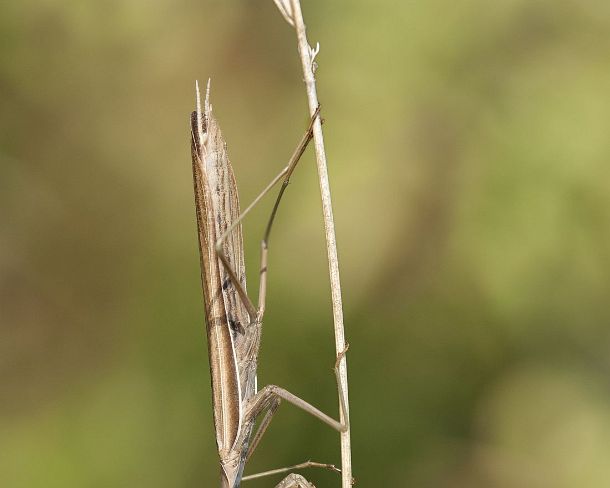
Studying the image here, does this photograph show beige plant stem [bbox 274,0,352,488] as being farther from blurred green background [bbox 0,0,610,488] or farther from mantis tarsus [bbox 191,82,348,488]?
blurred green background [bbox 0,0,610,488]

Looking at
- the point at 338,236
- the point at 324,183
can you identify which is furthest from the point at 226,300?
the point at 338,236

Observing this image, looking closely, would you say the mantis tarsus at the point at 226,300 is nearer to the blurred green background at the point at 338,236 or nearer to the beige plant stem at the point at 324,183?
the beige plant stem at the point at 324,183

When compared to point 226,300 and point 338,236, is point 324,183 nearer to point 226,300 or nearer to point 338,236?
point 226,300

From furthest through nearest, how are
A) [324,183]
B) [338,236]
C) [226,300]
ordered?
[338,236] < [226,300] < [324,183]

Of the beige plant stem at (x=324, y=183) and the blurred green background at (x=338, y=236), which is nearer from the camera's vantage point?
the beige plant stem at (x=324, y=183)

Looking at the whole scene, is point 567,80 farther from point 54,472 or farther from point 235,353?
point 54,472

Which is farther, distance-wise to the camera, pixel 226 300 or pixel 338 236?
pixel 338 236

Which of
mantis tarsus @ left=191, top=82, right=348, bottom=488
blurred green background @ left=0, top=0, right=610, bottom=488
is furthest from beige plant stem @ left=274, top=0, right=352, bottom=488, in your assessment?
blurred green background @ left=0, top=0, right=610, bottom=488

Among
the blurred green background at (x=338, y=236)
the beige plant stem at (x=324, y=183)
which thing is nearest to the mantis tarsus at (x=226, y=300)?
the beige plant stem at (x=324, y=183)
